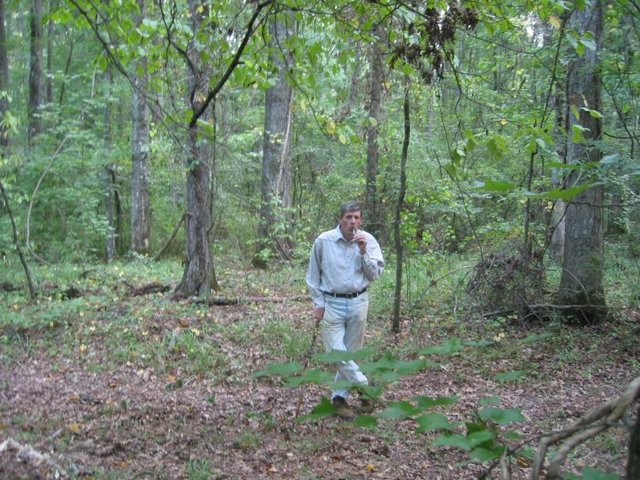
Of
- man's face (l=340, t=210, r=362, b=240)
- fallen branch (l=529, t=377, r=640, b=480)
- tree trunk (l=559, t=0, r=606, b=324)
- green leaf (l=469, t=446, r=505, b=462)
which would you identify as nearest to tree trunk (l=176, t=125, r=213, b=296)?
man's face (l=340, t=210, r=362, b=240)

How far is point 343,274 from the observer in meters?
5.64

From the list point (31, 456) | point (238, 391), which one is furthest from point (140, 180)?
point (31, 456)

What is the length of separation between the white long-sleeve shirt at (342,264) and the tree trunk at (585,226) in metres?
3.67

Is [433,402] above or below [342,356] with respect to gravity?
below

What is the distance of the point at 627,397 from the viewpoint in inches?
50.5

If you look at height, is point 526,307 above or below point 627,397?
below

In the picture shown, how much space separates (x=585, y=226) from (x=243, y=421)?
5.54 metres

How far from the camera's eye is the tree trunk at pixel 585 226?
25.1 feet

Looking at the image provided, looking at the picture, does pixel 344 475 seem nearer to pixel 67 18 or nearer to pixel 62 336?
pixel 67 18

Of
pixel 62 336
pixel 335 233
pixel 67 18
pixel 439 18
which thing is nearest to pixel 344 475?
pixel 335 233

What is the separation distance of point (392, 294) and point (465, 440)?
8.89 m

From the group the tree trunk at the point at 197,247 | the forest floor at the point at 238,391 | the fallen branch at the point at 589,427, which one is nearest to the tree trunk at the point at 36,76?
the forest floor at the point at 238,391

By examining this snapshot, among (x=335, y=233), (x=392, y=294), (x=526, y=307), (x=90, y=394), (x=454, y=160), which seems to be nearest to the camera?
(x=454, y=160)

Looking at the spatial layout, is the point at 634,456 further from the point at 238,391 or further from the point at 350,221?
the point at 238,391
